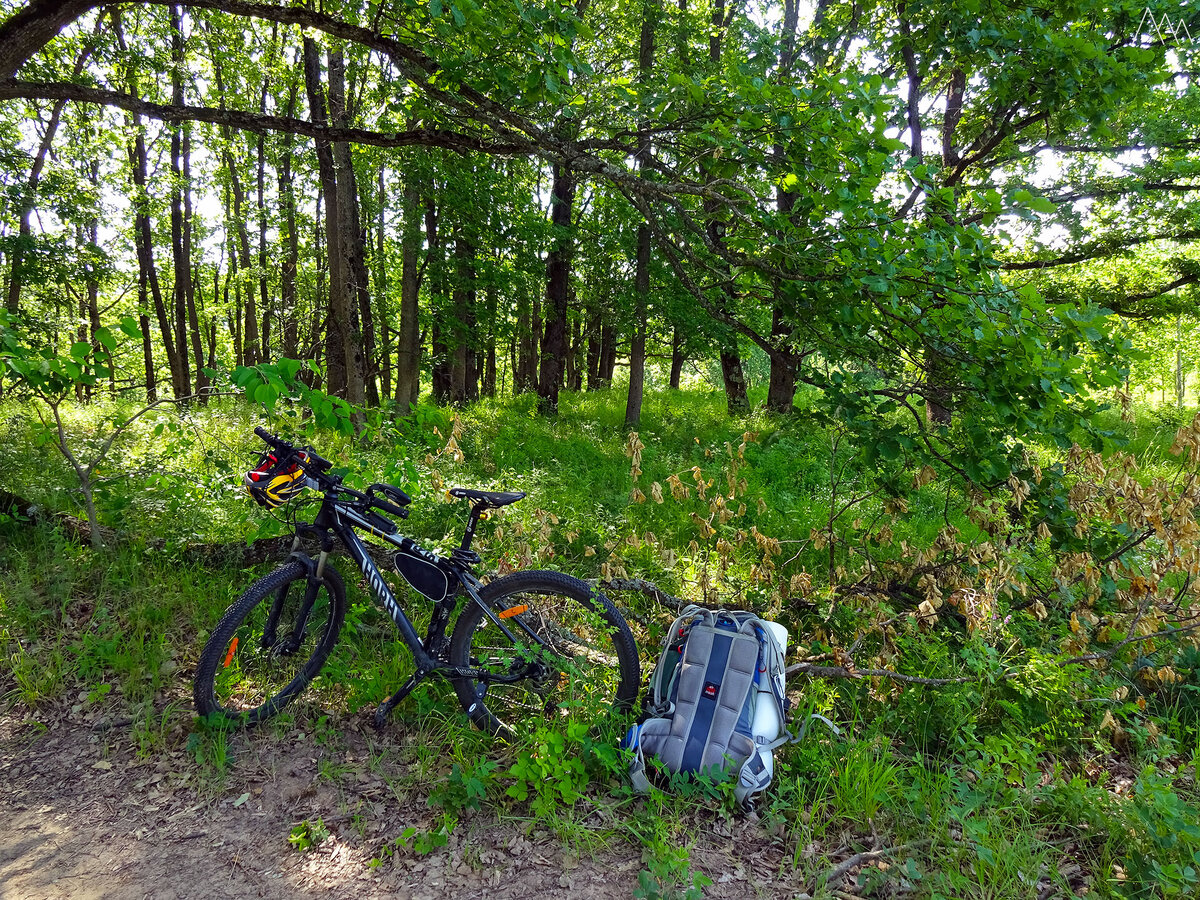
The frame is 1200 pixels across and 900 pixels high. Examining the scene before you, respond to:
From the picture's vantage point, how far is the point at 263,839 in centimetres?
268

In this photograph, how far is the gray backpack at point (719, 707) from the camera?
293cm

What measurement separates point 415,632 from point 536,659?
72 centimetres

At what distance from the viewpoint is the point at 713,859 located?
2621 mm

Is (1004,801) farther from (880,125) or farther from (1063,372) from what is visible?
(880,125)

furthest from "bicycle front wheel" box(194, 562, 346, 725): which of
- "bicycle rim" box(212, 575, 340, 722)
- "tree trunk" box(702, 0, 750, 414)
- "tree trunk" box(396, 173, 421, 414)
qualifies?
"tree trunk" box(396, 173, 421, 414)

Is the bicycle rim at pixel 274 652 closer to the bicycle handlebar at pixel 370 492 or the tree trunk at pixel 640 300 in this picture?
the bicycle handlebar at pixel 370 492

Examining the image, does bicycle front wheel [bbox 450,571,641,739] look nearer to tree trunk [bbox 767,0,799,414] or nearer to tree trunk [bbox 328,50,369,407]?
tree trunk [bbox 767,0,799,414]

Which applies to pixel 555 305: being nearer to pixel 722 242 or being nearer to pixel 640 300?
pixel 640 300

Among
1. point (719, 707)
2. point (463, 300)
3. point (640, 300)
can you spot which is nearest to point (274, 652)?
point (719, 707)

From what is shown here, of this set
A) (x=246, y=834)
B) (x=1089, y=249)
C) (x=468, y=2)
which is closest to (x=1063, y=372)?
(x=468, y=2)

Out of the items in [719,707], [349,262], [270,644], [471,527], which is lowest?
[719,707]

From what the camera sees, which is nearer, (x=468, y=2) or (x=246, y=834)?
(x=246, y=834)

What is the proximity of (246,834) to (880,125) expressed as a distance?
475 centimetres

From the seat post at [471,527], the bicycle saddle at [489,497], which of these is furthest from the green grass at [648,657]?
the bicycle saddle at [489,497]
